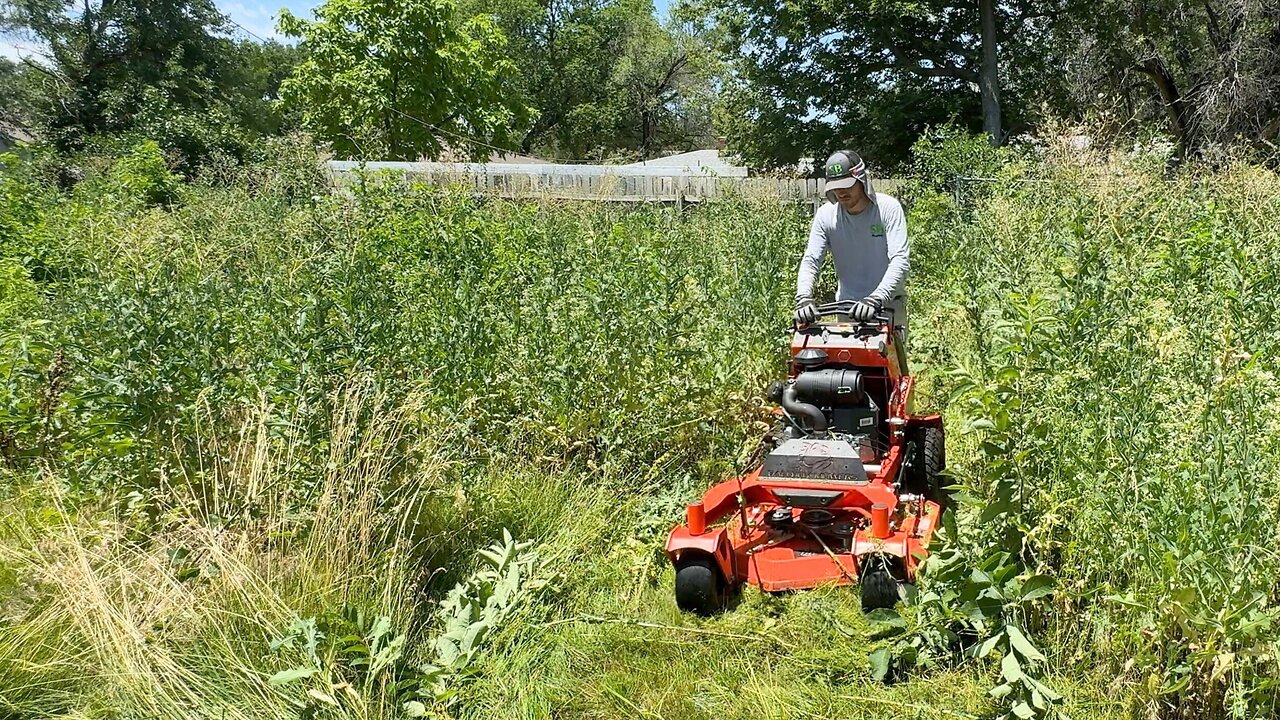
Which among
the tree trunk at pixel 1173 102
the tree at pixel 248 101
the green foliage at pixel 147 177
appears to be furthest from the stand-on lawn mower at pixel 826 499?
the tree at pixel 248 101

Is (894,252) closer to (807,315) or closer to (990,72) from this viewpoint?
(807,315)

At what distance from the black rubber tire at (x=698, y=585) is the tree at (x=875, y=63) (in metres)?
15.8

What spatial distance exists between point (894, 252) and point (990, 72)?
571 inches

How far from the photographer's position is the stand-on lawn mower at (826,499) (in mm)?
3834

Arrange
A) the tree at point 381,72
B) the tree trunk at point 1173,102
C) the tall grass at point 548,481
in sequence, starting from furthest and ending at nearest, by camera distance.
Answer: the tree at point 381,72
the tree trunk at point 1173,102
the tall grass at point 548,481

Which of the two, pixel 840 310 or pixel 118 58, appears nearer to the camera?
pixel 840 310

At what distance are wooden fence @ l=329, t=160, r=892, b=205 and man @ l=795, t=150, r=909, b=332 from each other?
17.7 ft

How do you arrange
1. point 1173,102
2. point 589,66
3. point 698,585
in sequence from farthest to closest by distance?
point 589,66 < point 1173,102 < point 698,585

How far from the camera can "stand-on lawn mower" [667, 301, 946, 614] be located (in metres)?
3.83

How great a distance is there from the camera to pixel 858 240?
17.7 feet

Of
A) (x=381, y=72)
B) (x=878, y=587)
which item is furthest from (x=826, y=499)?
(x=381, y=72)

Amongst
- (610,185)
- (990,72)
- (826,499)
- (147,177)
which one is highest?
(990,72)

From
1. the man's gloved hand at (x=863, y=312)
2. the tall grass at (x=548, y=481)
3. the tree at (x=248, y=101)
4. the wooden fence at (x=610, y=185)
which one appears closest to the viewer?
the tall grass at (x=548, y=481)

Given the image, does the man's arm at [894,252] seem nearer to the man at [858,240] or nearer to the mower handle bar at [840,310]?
the man at [858,240]
